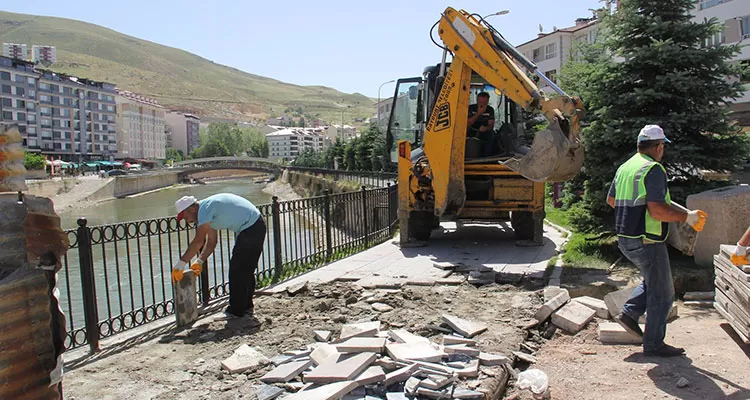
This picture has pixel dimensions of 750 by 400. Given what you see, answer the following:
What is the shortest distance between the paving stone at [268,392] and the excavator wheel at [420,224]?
6719 mm

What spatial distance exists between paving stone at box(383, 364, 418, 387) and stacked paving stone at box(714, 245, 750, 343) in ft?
9.06

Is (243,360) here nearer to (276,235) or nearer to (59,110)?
(276,235)

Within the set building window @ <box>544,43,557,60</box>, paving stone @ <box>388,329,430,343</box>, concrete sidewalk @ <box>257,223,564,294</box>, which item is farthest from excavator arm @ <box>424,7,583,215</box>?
building window @ <box>544,43,557,60</box>

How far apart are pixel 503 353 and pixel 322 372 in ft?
5.31

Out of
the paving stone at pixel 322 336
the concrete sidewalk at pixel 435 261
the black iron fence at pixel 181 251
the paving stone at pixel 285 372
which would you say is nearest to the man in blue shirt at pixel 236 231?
the black iron fence at pixel 181 251

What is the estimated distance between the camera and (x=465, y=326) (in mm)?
5184

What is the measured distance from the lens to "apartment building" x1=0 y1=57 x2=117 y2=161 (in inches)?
3142

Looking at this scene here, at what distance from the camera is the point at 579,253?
346 inches

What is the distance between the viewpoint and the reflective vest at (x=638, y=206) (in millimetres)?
4359

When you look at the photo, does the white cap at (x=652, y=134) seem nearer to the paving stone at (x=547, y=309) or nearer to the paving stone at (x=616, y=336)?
the paving stone at (x=616, y=336)

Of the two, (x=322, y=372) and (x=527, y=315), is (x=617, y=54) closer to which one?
(x=527, y=315)

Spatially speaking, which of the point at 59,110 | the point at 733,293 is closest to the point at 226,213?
the point at 733,293

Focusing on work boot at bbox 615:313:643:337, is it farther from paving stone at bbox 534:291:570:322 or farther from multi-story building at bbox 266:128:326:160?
multi-story building at bbox 266:128:326:160

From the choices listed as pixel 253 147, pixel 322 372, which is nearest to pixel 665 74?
pixel 322 372
